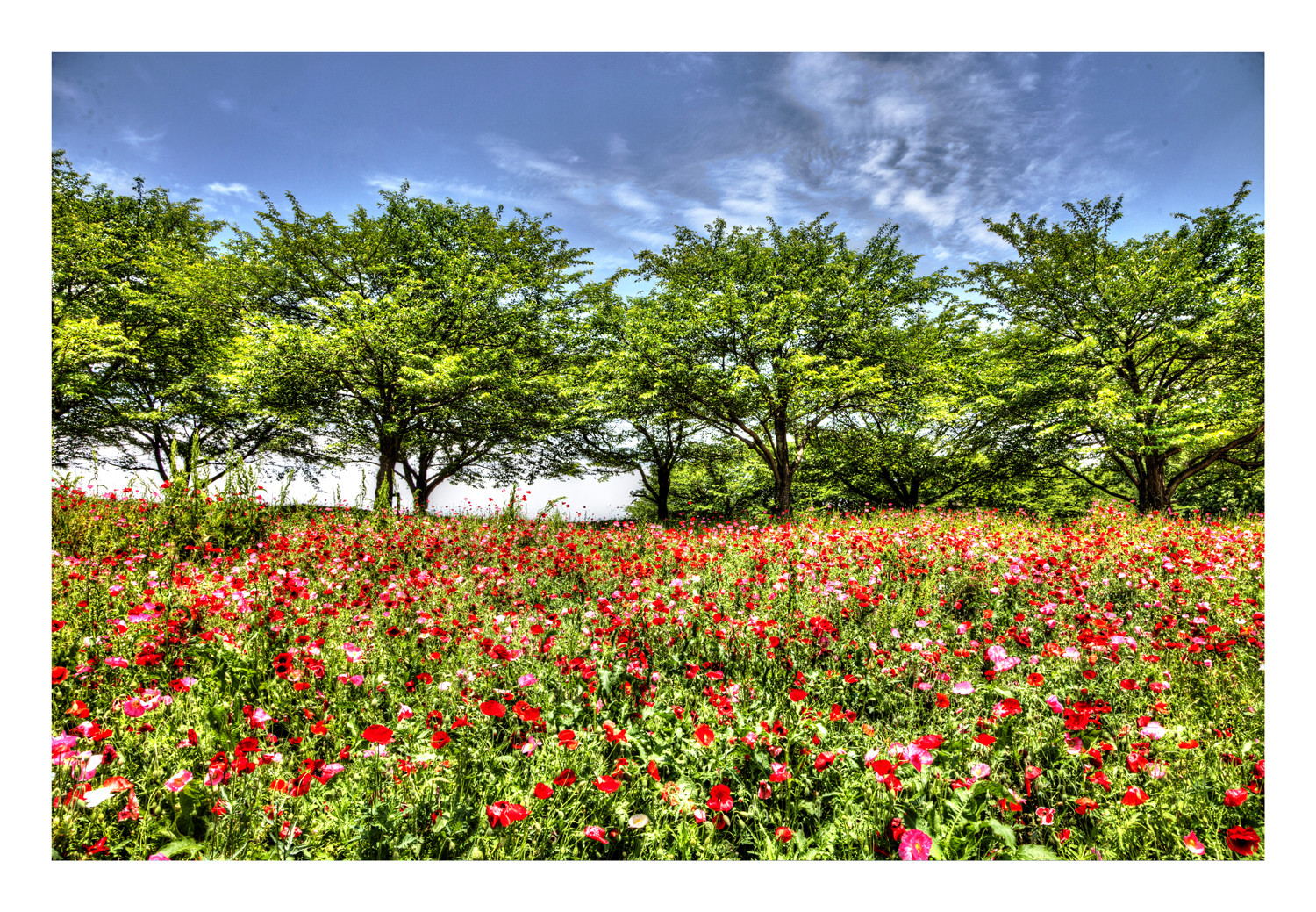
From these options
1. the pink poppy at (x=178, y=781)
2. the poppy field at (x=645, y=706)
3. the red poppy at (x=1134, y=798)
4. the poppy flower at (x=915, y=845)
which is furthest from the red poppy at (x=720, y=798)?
the pink poppy at (x=178, y=781)

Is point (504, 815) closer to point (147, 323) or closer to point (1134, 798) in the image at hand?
point (1134, 798)

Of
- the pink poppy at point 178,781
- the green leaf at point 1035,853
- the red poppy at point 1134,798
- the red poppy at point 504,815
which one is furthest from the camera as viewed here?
the green leaf at point 1035,853

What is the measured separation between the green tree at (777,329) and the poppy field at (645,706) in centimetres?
730

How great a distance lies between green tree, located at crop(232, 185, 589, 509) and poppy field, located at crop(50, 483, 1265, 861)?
6.51m

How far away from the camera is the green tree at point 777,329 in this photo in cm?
1144

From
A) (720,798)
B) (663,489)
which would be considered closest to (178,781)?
(720,798)

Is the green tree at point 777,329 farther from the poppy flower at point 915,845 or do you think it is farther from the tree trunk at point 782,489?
the poppy flower at point 915,845

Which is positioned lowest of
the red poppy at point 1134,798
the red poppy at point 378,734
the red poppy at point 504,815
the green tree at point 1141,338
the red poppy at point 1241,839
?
the red poppy at point 1241,839

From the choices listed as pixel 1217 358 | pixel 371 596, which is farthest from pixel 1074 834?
pixel 1217 358

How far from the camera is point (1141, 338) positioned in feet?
35.2

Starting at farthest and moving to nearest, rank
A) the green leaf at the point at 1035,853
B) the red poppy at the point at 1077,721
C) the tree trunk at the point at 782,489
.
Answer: the tree trunk at the point at 782,489 → the red poppy at the point at 1077,721 → the green leaf at the point at 1035,853

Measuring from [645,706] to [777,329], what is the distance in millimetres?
10426
